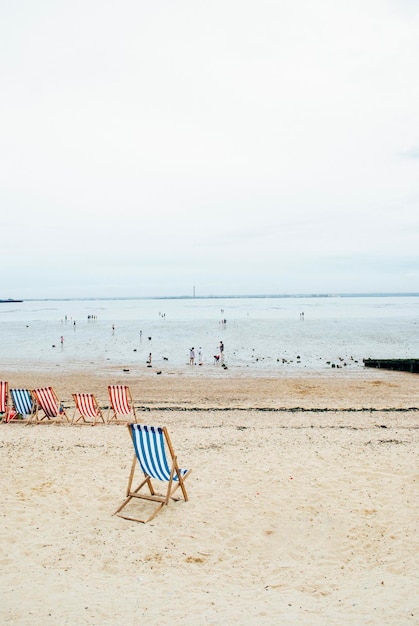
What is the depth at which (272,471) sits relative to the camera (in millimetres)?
7477

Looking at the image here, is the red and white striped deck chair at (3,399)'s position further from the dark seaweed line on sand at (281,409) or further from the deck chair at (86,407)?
the dark seaweed line on sand at (281,409)

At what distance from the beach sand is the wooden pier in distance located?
673 inches

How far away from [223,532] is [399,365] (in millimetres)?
24244

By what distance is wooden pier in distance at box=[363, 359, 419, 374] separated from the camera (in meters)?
26.6

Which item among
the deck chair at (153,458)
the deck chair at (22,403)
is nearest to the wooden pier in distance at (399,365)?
the deck chair at (22,403)

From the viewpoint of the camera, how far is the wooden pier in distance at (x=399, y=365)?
87.3ft

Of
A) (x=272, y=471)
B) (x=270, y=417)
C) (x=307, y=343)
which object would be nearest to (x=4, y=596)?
(x=272, y=471)

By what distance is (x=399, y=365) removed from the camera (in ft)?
90.1

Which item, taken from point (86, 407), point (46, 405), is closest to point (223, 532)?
point (86, 407)

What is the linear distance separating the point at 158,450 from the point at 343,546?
2.28 meters

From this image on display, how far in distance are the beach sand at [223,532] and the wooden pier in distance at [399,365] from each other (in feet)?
56.1

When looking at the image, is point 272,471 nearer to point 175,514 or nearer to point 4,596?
point 175,514

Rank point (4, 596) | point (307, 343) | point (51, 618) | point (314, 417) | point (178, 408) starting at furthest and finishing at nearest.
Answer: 1. point (307, 343)
2. point (178, 408)
3. point (314, 417)
4. point (4, 596)
5. point (51, 618)

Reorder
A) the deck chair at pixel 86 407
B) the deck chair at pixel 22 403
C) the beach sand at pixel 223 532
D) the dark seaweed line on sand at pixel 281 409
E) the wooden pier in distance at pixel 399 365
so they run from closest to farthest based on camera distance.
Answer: the beach sand at pixel 223 532 < the deck chair at pixel 86 407 < the deck chair at pixel 22 403 < the dark seaweed line on sand at pixel 281 409 < the wooden pier in distance at pixel 399 365
